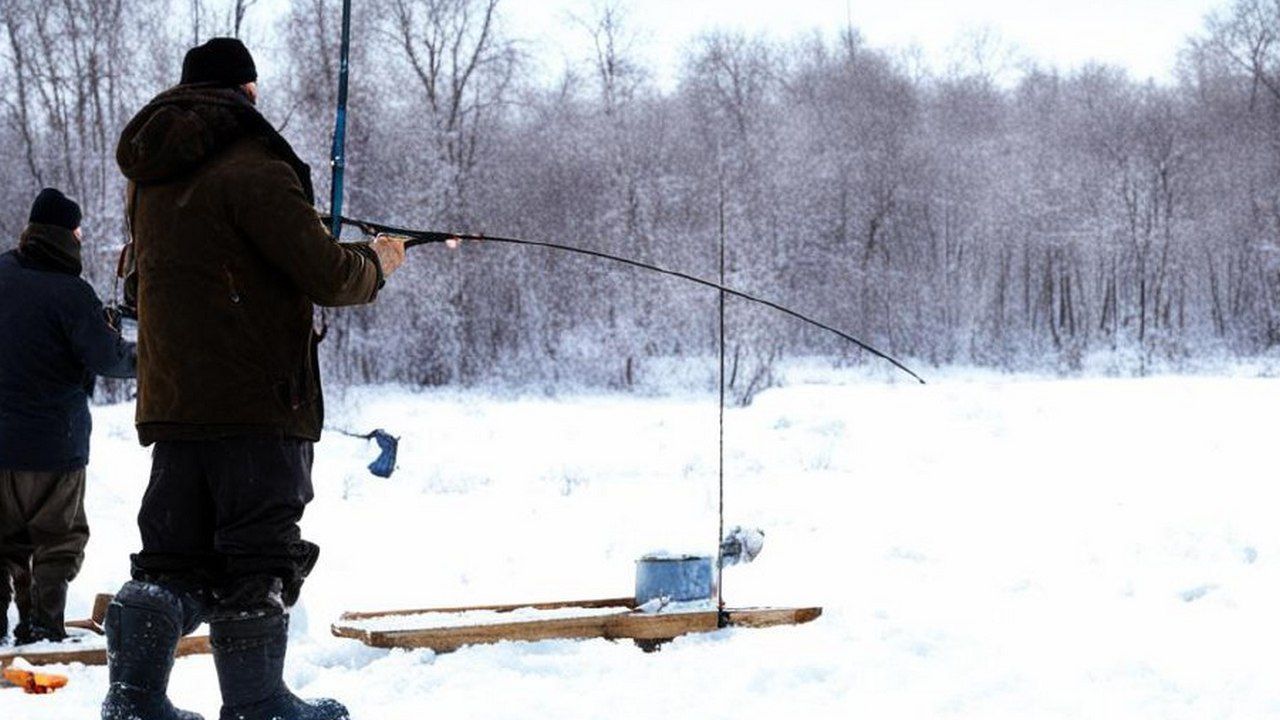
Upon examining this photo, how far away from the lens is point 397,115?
29469 millimetres

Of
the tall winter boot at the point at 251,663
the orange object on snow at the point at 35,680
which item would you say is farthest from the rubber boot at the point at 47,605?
the tall winter boot at the point at 251,663

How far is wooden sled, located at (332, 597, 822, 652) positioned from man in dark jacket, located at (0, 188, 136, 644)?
110 centimetres

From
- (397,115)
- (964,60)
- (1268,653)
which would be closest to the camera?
(1268,653)

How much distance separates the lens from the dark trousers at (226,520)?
283 cm

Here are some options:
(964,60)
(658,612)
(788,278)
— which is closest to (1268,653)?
(658,612)

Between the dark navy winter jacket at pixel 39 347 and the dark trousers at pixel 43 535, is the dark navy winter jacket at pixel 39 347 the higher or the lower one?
the higher one

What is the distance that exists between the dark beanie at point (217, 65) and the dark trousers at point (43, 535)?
7.46 ft

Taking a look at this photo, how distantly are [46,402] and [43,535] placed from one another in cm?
50

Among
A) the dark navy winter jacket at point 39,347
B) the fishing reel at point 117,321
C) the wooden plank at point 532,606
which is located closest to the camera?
the fishing reel at point 117,321

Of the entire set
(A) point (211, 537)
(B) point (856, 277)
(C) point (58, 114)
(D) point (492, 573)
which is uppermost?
(C) point (58, 114)

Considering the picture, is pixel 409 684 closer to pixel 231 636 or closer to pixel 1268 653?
pixel 231 636

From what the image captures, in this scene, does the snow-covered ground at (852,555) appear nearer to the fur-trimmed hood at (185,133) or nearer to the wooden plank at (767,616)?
the wooden plank at (767,616)

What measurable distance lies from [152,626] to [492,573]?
4.06 metres

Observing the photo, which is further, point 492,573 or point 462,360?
point 462,360
